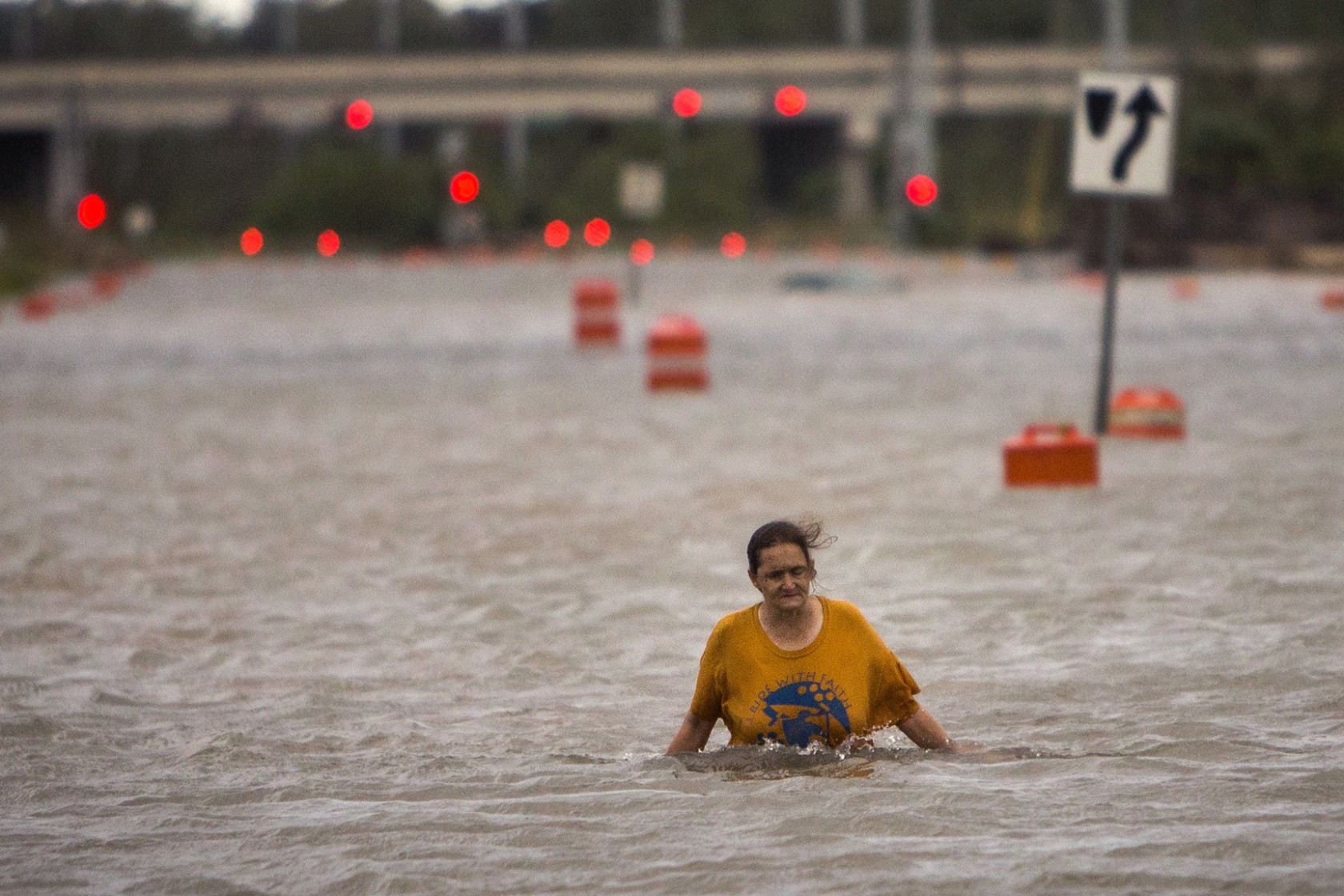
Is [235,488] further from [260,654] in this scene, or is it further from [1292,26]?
[1292,26]

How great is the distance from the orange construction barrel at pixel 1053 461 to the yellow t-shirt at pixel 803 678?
Result: 7.21 metres

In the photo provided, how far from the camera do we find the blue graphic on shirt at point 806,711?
7.18 metres

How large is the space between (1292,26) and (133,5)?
2277 inches

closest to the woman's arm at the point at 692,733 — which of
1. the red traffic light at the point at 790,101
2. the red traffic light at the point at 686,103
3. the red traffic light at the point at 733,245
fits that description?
the red traffic light at the point at 686,103

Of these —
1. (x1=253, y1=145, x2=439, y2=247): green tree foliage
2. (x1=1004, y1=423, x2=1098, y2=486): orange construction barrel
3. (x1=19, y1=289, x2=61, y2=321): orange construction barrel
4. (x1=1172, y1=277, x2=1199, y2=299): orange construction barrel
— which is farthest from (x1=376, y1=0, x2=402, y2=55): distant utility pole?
(x1=1004, y1=423, x2=1098, y2=486): orange construction barrel

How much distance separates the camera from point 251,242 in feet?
232

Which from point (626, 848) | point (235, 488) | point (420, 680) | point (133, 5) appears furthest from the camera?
point (133, 5)

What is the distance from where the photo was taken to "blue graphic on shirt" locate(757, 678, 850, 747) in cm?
718

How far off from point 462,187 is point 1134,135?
52.6 meters

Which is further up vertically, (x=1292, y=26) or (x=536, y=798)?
(x=1292, y=26)

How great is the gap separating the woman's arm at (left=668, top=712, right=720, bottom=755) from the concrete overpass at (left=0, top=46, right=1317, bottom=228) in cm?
6267

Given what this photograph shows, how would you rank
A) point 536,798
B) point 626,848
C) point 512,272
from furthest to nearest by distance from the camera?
point 512,272, point 536,798, point 626,848

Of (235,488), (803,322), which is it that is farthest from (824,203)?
(235,488)

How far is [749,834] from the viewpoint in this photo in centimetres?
669
